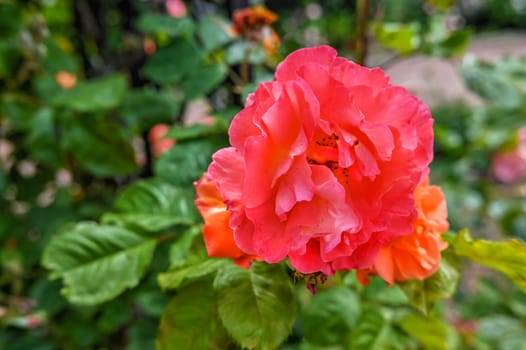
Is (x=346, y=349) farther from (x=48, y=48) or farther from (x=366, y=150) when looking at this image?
(x=48, y=48)

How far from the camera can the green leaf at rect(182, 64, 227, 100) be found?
1.80 feet

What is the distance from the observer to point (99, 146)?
2.30 feet

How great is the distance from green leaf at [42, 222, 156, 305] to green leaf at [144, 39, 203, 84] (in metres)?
0.21

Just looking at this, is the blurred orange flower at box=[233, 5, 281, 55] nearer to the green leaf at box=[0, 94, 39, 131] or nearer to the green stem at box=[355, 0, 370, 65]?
the green stem at box=[355, 0, 370, 65]

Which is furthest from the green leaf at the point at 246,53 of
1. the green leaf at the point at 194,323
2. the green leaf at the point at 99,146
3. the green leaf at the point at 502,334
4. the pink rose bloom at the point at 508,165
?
the pink rose bloom at the point at 508,165

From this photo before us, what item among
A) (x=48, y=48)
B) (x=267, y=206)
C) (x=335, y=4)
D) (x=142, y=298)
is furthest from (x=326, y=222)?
(x=335, y=4)

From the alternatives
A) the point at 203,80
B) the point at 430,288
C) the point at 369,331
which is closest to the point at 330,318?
the point at 369,331

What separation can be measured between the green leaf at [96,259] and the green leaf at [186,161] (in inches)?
2.8

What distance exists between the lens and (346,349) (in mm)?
440

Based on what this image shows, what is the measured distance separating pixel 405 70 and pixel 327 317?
3.18 metres

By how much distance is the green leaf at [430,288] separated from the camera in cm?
33

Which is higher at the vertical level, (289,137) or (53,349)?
(289,137)

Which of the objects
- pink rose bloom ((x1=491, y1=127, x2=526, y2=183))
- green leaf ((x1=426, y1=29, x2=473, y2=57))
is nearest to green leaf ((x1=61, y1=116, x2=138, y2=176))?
green leaf ((x1=426, y1=29, x2=473, y2=57))

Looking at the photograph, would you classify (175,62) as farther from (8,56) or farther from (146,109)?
(8,56)
